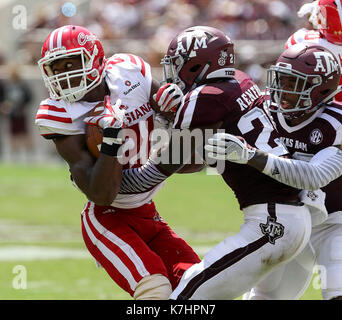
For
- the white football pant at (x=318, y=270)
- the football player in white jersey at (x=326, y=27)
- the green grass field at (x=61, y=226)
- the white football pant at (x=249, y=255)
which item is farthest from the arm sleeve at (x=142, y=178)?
the green grass field at (x=61, y=226)

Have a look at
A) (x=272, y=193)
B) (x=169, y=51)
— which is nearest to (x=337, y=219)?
(x=272, y=193)

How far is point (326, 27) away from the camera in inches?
181

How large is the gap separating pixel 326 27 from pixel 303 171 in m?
1.44

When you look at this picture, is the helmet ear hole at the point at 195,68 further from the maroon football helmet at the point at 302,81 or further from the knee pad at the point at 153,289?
the knee pad at the point at 153,289

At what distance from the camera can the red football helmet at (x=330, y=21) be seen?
4578mm

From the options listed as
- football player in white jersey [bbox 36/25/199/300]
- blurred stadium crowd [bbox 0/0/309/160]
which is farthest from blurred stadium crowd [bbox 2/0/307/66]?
football player in white jersey [bbox 36/25/199/300]

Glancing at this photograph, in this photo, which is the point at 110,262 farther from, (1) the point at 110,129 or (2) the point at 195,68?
(2) the point at 195,68

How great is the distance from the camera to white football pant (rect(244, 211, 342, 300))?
3844mm

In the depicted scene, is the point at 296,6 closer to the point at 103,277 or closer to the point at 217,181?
the point at 217,181

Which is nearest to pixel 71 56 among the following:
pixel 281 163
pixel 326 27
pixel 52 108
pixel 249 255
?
pixel 52 108

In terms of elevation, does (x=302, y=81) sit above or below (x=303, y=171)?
above

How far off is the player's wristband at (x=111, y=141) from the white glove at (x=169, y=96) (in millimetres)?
245

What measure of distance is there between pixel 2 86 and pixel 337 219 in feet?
38.4

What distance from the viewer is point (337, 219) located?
3967 millimetres
